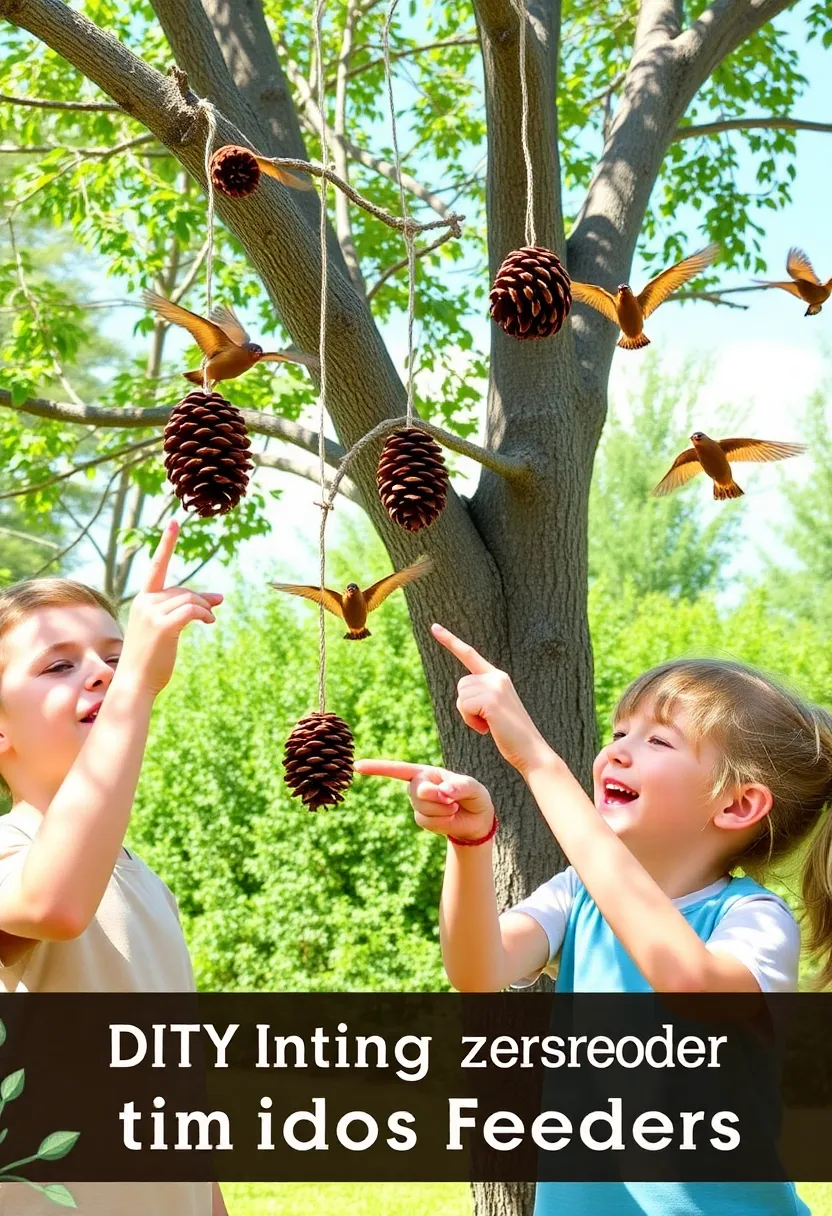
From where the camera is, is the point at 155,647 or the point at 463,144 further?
the point at 463,144

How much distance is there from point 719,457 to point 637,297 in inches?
9.5

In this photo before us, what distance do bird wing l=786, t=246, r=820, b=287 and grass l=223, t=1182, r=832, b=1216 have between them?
5.20 meters

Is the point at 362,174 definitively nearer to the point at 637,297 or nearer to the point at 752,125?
the point at 752,125

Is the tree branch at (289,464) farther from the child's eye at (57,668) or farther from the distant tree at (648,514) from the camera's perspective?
the distant tree at (648,514)

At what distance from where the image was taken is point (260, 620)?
8.97 metres

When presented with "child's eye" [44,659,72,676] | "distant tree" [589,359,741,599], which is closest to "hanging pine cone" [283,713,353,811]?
"child's eye" [44,659,72,676]

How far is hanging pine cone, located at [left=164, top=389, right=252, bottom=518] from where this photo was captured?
3.99 feet

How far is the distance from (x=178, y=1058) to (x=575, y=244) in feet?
9.34

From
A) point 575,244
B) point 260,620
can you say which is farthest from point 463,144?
point 575,244

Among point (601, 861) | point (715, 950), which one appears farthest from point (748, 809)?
point (601, 861)

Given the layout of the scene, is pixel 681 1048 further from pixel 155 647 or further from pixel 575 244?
pixel 575 244

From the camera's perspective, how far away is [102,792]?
4.69 ft

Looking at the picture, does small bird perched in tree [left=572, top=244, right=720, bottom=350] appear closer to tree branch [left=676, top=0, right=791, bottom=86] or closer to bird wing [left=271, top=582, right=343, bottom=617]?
bird wing [left=271, top=582, right=343, bottom=617]

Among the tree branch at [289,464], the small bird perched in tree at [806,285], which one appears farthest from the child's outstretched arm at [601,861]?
the tree branch at [289,464]
